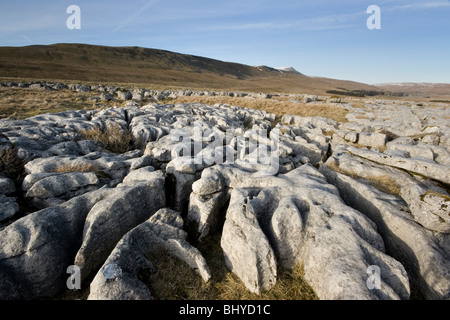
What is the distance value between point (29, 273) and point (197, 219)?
5899mm

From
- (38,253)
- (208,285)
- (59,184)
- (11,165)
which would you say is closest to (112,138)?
(11,165)

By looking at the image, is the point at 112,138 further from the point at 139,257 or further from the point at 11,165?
the point at 139,257

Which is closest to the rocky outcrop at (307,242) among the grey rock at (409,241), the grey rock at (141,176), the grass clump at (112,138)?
the grey rock at (409,241)

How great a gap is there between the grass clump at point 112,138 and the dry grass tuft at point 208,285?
45.1ft

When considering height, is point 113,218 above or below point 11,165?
below

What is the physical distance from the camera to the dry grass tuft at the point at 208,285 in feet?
22.4

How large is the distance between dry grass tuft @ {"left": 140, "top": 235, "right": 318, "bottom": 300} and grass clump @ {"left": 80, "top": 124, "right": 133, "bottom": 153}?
45.1 feet

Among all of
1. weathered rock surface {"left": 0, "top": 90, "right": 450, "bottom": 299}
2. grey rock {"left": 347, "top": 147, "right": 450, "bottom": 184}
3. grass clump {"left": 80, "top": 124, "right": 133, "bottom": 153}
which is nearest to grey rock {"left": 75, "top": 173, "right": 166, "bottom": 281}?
weathered rock surface {"left": 0, "top": 90, "right": 450, "bottom": 299}

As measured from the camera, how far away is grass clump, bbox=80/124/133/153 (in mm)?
18906

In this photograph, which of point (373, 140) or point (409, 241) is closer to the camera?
point (409, 241)

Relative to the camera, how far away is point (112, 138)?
19.2 m

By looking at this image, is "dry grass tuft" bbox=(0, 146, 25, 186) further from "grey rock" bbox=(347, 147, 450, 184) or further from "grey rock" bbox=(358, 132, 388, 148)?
"grey rock" bbox=(358, 132, 388, 148)

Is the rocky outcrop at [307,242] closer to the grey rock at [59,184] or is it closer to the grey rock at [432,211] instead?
the grey rock at [432,211]

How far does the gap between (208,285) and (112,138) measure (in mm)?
Result: 16584
